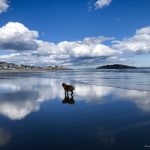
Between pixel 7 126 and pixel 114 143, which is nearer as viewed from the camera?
pixel 114 143

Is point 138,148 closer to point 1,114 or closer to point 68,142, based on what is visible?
point 68,142

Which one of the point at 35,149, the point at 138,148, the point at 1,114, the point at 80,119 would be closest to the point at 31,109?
the point at 1,114

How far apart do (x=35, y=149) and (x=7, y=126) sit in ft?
12.7

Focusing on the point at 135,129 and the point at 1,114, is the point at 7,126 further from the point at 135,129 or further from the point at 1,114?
the point at 135,129

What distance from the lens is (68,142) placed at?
393 inches

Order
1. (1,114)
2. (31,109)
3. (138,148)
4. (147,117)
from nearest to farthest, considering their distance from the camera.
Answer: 1. (138,148)
2. (147,117)
3. (1,114)
4. (31,109)

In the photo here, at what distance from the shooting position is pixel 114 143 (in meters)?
9.73

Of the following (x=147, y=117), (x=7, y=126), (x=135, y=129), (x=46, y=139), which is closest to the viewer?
(x=46, y=139)

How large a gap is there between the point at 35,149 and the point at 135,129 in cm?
451

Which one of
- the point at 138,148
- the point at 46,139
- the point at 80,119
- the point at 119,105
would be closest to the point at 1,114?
the point at 80,119

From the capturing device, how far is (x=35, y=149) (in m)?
9.24

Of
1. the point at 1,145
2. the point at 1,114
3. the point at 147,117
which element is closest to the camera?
the point at 1,145

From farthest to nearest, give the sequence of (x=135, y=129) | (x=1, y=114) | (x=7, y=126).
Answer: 1. (x=1, y=114)
2. (x=7, y=126)
3. (x=135, y=129)

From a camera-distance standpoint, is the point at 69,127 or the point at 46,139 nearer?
the point at 46,139
